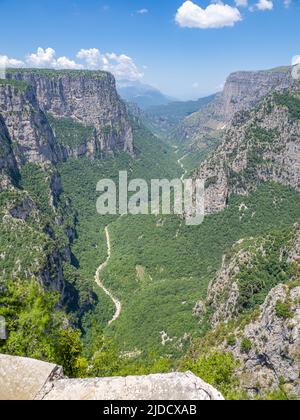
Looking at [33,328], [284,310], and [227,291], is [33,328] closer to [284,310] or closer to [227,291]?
[284,310]

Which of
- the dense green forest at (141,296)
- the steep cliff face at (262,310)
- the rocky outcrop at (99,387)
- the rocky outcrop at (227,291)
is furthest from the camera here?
the rocky outcrop at (227,291)

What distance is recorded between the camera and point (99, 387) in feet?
74.6

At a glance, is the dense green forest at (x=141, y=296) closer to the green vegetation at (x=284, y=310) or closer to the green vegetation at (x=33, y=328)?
the green vegetation at (x=33, y=328)

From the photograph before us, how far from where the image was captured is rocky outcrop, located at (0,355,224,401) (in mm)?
22203

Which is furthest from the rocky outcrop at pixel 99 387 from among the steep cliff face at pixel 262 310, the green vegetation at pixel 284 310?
the green vegetation at pixel 284 310

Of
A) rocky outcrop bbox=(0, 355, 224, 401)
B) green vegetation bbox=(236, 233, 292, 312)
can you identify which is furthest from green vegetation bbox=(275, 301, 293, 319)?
rocky outcrop bbox=(0, 355, 224, 401)

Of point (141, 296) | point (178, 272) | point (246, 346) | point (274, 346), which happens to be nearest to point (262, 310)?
point (246, 346)

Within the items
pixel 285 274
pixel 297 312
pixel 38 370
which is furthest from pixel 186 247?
pixel 38 370

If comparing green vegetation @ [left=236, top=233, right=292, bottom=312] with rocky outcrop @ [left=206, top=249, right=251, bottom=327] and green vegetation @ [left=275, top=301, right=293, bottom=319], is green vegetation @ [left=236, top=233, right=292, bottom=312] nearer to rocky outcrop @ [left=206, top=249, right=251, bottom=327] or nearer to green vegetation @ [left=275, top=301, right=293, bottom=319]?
rocky outcrop @ [left=206, top=249, right=251, bottom=327]

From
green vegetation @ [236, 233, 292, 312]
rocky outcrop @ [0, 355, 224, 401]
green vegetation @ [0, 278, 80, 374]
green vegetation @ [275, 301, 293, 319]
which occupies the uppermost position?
rocky outcrop @ [0, 355, 224, 401]

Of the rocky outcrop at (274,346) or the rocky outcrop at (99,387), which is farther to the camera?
the rocky outcrop at (274,346)

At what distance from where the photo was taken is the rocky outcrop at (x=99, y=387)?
874 inches
